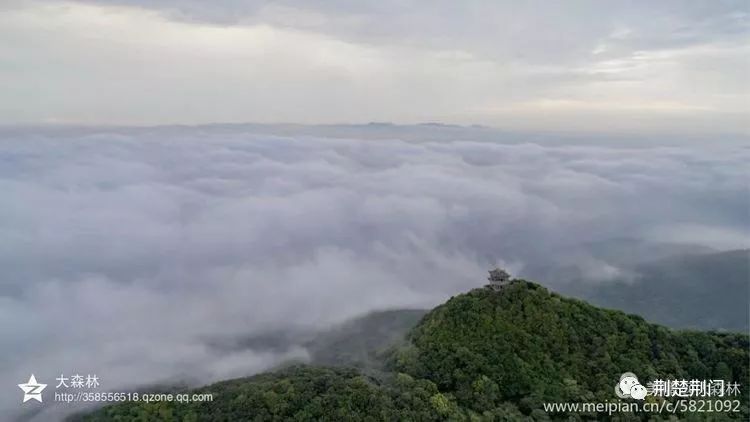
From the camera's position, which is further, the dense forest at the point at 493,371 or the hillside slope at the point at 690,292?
the hillside slope at the point at 690,292

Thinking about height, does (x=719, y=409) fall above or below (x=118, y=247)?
below

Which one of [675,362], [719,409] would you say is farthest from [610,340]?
[719,409]

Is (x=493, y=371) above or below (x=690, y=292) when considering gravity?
below

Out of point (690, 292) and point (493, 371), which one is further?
point (690, 292)

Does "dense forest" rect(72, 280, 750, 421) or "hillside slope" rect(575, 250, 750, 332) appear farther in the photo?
"hillside slope" rect(575, 250, 750, 332)

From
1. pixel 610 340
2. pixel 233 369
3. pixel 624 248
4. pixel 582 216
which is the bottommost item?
pixel 233 369

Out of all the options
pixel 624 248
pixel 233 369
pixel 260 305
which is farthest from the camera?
pixel 624 248

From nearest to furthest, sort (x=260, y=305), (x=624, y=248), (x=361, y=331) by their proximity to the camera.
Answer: (x=361, y=331) < (x=260, y=305) < (x=624, y=248)

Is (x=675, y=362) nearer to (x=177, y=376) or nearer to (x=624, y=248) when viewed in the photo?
(x=177, y=376)
